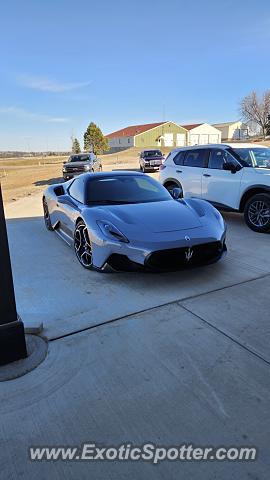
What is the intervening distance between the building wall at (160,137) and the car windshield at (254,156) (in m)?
71.4

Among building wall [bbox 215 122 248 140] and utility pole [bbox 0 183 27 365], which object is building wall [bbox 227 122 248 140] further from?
utility pole [bbox 0 183 27 365]

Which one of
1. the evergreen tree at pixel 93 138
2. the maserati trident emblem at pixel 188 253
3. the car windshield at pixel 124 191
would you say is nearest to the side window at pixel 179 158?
the car windshield at pixel 124 191

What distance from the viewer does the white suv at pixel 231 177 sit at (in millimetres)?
6625

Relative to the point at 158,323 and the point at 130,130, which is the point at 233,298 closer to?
the point at 158,323

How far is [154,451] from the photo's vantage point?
6.32ft

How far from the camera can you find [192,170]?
7.97 metres

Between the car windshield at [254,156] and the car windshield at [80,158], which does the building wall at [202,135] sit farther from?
the car windshield at [254,156]

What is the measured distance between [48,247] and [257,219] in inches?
150

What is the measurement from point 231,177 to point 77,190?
3175 millimetres

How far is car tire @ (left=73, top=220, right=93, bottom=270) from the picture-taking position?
180 inches

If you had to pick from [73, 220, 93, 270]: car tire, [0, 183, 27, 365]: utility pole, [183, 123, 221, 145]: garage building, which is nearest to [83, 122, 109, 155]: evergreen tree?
[183, 123, 221, 145]: garage building

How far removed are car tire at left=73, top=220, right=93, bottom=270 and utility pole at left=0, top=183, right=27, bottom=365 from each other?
1.96 meters

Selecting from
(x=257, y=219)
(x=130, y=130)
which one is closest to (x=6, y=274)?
(x=257, y=219)

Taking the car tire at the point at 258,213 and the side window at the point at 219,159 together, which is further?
the side window at the point at 219,159
